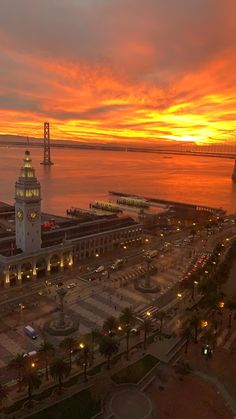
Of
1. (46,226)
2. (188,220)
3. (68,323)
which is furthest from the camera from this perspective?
(188,220)

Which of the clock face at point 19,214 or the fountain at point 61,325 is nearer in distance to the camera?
the fountain at point 61,325

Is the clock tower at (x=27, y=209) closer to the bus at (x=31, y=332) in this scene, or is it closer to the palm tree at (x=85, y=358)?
the bus at (x=31, y=332)

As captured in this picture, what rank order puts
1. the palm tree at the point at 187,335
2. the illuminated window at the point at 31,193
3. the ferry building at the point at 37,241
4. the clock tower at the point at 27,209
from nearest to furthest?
the palm tree at the point at 187,335
the ferry building at the point at 37,241
the clock tower at the point at 27,209
the illuminated window at the point at 31,193

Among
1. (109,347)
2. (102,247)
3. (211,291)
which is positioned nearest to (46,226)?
(102,247)

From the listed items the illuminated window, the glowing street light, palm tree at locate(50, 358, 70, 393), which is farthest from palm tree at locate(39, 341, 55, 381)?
the illuminated window

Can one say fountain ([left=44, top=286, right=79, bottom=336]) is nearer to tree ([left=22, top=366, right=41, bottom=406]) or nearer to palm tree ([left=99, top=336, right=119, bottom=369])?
palm tree ([left=99, top=336, right=119, bottom=369])

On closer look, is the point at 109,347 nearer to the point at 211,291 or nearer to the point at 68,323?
the point at 68,323

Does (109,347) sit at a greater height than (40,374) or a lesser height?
greater

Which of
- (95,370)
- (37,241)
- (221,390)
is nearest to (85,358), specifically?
(95,370)

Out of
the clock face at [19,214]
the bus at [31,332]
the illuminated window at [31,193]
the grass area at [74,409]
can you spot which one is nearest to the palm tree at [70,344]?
the grass area at [74,409]
